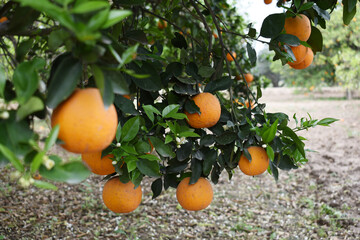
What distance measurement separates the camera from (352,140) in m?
5.21

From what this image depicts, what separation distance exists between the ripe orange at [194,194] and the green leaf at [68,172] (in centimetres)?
67

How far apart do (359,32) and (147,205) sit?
32.9ft

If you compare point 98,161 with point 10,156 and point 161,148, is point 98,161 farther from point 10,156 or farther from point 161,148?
point 10,156

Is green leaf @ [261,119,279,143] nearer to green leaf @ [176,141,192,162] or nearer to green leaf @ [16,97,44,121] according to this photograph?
green leaf @ [176,141,192,162]

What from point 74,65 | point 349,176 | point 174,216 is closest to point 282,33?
point 74,65

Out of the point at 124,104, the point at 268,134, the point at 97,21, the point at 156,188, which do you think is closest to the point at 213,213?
the point at 156,188

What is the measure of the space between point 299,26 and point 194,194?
75cm

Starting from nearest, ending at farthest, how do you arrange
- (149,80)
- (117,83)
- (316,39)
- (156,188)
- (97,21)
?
1. (97,21)
2. (117,83)
3. (149,80)
4. (156,188)
5. (316,39)

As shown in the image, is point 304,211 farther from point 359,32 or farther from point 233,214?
point 359,32

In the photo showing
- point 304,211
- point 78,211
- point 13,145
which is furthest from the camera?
point 304,211

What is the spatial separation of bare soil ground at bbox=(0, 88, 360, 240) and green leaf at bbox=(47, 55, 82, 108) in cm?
177

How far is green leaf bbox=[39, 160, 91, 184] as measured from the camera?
20.6 inches

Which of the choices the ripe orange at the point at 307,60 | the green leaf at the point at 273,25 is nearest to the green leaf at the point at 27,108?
the green leaf at the point at 273,25

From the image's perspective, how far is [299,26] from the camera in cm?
120
